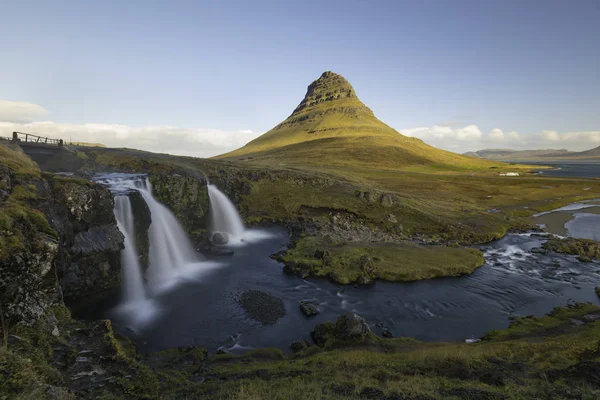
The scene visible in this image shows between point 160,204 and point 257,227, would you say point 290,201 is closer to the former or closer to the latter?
point 257,227

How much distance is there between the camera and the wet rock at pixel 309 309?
81.8ft

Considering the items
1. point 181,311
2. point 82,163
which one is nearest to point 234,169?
point 82,163

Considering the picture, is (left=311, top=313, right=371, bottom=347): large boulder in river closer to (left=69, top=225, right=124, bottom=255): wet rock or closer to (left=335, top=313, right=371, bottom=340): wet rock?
(left=335, top=313, right=371, bottom=340): wet rock

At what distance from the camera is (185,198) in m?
45.0

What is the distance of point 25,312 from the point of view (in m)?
14.5

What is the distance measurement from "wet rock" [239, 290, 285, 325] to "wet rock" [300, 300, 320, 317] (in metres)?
1.69

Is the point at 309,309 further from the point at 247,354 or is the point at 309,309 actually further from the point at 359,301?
the point at 247,354

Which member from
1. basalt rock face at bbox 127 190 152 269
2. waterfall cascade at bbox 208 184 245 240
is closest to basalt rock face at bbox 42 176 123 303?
basalt rock face at bbox 127 190 152 269

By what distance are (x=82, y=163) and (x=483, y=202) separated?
93654mm

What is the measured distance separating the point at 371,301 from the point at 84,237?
25.6 m

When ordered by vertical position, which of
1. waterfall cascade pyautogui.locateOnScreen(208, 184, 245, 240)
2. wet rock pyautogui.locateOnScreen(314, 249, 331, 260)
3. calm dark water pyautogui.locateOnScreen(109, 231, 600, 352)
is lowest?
calm dark water pyautogui.locateOnScreen(109, 231, 600, 352)

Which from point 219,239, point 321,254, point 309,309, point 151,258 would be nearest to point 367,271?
point 321,254

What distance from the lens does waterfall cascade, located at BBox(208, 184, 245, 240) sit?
49.1 metres

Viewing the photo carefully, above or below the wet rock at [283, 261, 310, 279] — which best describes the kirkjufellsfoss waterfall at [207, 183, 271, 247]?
above
